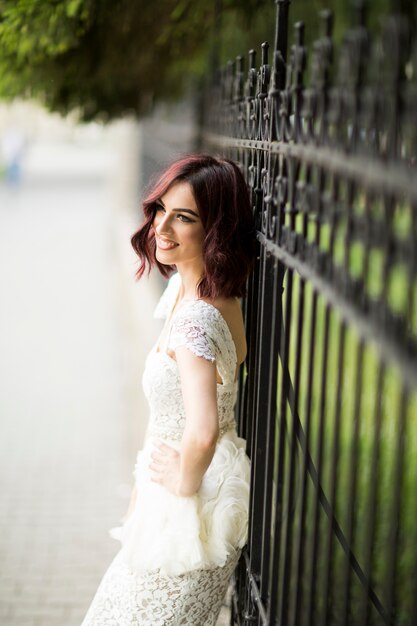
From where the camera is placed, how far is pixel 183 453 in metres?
2.79

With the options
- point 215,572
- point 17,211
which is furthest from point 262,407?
point 17,211

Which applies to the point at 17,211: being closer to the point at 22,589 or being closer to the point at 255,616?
the point at 22,589

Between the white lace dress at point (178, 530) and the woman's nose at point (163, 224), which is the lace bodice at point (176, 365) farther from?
the woman's nose at point (163, 224)

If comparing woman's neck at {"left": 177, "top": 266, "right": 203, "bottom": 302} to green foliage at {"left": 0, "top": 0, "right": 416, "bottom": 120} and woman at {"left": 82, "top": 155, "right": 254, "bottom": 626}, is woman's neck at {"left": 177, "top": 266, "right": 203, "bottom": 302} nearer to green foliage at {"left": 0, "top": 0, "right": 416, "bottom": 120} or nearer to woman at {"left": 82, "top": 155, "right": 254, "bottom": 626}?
woman at {"left": 82, "top": 155, "right": 254, "bottom": 626}

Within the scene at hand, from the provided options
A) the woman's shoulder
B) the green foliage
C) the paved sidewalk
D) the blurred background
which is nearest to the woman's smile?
the woman's shoulder

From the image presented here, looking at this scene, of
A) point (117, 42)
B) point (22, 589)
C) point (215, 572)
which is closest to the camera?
point (215, 572)

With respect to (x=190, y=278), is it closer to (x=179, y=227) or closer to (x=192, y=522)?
(x=179, y=227)

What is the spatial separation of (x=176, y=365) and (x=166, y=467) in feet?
1.10

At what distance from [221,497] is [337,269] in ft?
3.94

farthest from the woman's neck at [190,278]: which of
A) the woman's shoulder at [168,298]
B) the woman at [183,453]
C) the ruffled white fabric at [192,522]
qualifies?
the ruffled white fabric at [192,522]

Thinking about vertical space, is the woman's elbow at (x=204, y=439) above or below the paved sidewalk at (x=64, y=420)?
above

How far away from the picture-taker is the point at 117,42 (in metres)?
5.71

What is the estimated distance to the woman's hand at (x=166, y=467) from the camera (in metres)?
2.96

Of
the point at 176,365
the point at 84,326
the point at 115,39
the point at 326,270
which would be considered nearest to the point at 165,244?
the point at 176,365
